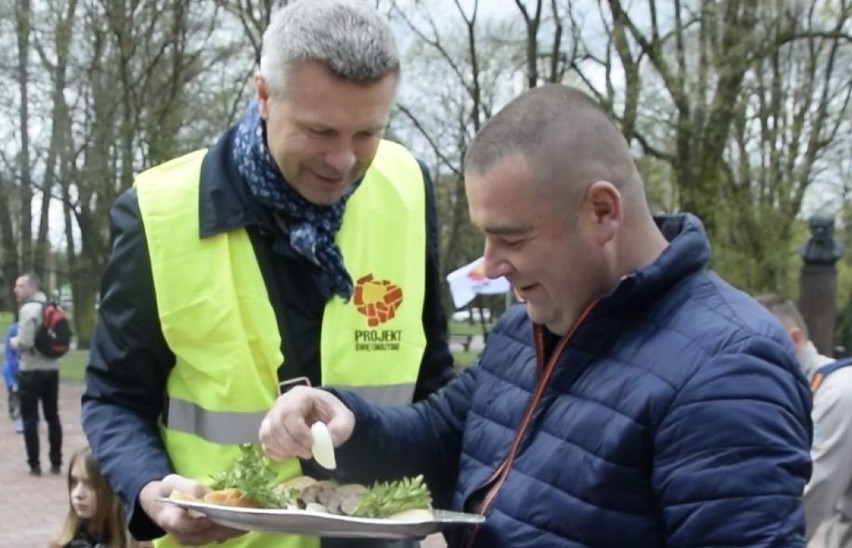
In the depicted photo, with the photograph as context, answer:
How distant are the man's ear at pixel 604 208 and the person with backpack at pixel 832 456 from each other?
2736 millimetres

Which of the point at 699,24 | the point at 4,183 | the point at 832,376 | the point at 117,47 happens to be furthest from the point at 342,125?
the point at 4,183

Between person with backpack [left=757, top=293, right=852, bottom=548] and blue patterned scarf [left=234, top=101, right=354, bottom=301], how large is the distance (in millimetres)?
2288

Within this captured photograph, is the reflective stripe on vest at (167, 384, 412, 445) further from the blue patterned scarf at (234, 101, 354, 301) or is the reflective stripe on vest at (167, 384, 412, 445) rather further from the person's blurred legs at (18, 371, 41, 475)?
the person's blurred legs at (18, 371, 41, 475)

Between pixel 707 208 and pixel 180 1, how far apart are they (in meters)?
9.74

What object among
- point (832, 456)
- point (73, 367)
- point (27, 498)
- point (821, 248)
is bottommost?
point (27, 498)

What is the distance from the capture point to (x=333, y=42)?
8.20 feet

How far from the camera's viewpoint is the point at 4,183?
31.2m

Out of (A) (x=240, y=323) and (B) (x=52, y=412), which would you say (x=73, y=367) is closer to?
(B) (x=52, y=412)

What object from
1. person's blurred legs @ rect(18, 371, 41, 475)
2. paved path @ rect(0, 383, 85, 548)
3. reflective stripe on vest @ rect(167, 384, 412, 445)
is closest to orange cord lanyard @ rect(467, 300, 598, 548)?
reflective stripe on vest @ rect(167, 384, 412, 445)

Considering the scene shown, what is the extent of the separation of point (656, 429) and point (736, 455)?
15 centimetres

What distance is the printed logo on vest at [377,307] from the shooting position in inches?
112

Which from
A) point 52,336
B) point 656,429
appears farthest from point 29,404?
point 656,429

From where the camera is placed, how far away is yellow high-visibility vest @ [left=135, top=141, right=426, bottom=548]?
8.81 feet

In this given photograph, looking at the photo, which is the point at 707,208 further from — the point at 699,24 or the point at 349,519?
the point at 349,519
